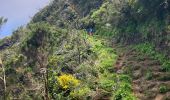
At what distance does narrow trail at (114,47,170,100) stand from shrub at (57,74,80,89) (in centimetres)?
525

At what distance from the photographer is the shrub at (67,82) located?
39709 mm

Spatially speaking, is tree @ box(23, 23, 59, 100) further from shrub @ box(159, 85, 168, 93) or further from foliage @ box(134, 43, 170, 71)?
foliage @ box(134, 43, 170, 71)

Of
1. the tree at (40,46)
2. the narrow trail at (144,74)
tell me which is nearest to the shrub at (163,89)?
the narrow trail at (144,74)

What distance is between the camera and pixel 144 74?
128ft

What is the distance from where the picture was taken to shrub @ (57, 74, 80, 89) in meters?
39.7

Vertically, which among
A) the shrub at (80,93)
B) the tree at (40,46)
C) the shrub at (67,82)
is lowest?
the shrub at (80,93)

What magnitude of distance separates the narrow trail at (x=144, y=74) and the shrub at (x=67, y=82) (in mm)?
5255

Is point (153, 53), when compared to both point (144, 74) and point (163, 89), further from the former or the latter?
point (163, 89)

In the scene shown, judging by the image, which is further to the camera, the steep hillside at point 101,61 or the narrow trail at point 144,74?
the steep hillside at point 101,61

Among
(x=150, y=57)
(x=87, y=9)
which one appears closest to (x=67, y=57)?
(x=150, y=57)

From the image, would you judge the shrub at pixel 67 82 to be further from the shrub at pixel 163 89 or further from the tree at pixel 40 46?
the shrub at pixel 163 89

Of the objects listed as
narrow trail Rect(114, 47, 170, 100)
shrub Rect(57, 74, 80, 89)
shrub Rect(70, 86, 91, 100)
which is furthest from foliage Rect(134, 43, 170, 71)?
shrub Rect(57, 74, 80, 89)

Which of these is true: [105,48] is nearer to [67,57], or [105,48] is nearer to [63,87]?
[67,57]

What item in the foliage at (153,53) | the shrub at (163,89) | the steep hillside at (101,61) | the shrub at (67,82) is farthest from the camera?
the shrub at (67,82)
